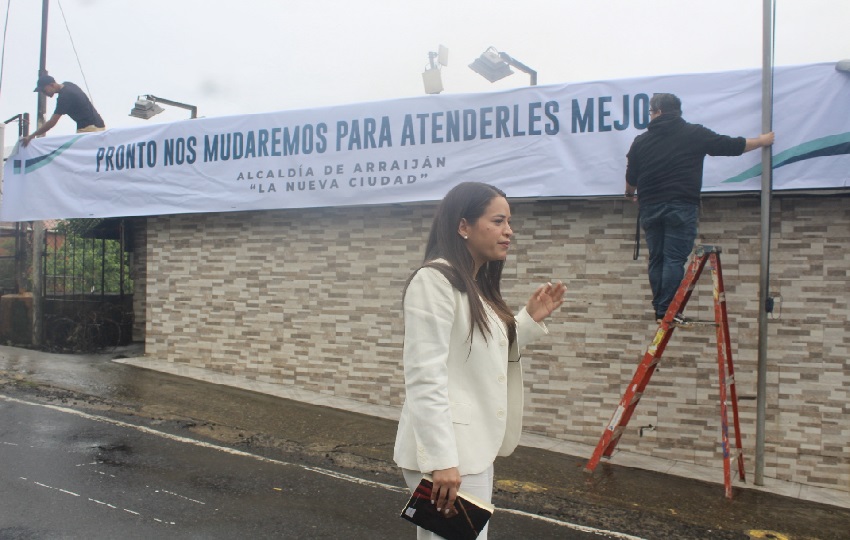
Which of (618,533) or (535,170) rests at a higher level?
(535,170)

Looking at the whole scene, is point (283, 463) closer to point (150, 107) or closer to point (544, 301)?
point (544, 301)

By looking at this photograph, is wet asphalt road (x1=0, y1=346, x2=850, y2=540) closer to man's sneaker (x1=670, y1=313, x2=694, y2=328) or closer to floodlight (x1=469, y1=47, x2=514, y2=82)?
man's sneaker (x1=670, y1=313, x2=694, y2=328)

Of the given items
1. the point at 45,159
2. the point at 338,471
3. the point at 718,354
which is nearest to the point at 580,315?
the point at 718,354

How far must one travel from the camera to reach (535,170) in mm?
7289

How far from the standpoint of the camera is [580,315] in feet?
24.3

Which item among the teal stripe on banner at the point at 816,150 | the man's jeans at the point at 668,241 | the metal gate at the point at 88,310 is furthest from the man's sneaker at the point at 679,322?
the metal gate at the point at 88,310

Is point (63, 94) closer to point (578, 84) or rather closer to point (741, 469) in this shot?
point (578, 84)

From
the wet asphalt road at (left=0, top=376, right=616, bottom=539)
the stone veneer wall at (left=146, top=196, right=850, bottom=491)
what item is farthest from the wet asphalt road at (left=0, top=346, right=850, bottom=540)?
the stone veneer wall at (left=146, top=196, right=850, bottom=491)

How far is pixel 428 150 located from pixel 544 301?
4.96m

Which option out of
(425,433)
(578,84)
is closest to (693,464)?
(578,84)

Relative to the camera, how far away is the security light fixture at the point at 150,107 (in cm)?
1208

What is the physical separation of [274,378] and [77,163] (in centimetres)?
422

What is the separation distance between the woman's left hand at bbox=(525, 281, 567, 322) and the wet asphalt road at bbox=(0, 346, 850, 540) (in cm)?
224

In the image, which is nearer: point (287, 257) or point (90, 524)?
point (90, 524)
